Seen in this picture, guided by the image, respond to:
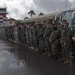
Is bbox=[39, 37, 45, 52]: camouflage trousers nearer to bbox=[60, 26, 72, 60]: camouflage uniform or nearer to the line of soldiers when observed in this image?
the line of soldiers

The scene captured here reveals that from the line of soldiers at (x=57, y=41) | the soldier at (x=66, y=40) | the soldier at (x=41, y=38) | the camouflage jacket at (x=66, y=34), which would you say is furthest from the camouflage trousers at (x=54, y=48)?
the soldier at (x=41, y=38)

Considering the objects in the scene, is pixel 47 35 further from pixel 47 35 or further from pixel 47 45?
pixel 47 45

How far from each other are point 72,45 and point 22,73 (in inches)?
146

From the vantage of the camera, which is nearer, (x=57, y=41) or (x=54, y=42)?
(x=57, y=41)

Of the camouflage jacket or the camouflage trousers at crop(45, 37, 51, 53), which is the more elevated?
the camouflage jacket

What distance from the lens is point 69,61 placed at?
1288 centimetres

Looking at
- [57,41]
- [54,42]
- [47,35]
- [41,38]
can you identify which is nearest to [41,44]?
[41,38]

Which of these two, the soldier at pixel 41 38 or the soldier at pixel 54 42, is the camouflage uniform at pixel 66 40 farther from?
the soldier at pixel 41 38

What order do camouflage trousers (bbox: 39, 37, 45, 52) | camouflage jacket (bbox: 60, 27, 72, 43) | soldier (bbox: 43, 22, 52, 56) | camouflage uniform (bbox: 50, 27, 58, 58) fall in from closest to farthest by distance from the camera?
camouflage jacket (bbox: 60, 27, 72, 43) < camouflage uniform (bbox: 50, 27, 58, 58) < soldier (bbox: 43, 22, 52, 56) < camouflage trousers (bbox: 39, 37, 45, 52)

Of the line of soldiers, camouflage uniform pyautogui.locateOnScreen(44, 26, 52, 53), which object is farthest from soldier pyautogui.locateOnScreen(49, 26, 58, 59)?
camouflage uniform pyautogui.locateOnScreen(44, 26, 52, 53)

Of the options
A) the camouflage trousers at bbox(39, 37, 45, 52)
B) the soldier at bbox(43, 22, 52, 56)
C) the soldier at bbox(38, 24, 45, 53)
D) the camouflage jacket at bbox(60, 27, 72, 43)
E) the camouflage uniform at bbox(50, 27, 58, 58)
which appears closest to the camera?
the camouflage jacket at bbox(60, 27, 72, 43)

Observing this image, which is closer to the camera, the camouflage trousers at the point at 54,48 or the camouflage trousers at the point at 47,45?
the camouflage trousers at the point at 54,48

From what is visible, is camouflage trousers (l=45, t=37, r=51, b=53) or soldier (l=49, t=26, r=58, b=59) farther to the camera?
camouflage trousers (l=45, t=37, r=51, b=53)

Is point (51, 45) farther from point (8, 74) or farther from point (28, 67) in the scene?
point (8, 74)
